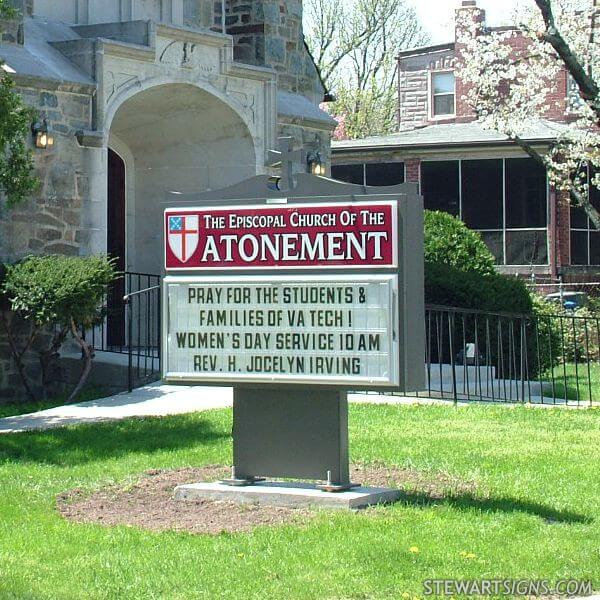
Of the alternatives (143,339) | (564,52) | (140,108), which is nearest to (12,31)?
(140,108)

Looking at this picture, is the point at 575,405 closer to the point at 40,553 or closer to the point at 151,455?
the point at 151,455

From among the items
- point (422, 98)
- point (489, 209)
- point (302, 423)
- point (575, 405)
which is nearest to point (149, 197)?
point (575, 405)

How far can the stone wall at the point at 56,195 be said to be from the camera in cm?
1516

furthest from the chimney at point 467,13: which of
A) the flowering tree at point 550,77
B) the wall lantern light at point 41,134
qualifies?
the wall lantern light at point 41,134

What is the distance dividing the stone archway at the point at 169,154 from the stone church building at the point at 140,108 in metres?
0.02

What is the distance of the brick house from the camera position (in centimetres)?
3384

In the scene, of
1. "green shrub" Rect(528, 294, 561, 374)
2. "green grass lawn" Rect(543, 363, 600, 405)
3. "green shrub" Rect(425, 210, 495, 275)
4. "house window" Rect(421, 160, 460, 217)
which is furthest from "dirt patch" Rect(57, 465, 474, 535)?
"house window" Rect(421, 160, 460, 217)

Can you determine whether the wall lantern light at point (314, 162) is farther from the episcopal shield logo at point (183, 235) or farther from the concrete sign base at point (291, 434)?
the concrete sign base at point (291, 434)

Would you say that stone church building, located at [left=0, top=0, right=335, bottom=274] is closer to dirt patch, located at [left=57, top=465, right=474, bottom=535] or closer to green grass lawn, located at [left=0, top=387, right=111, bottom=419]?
green grass lawn, located at [left=0, top=387, right=111, bottom=419]

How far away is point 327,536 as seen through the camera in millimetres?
7266

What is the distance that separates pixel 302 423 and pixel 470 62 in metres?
23.2
